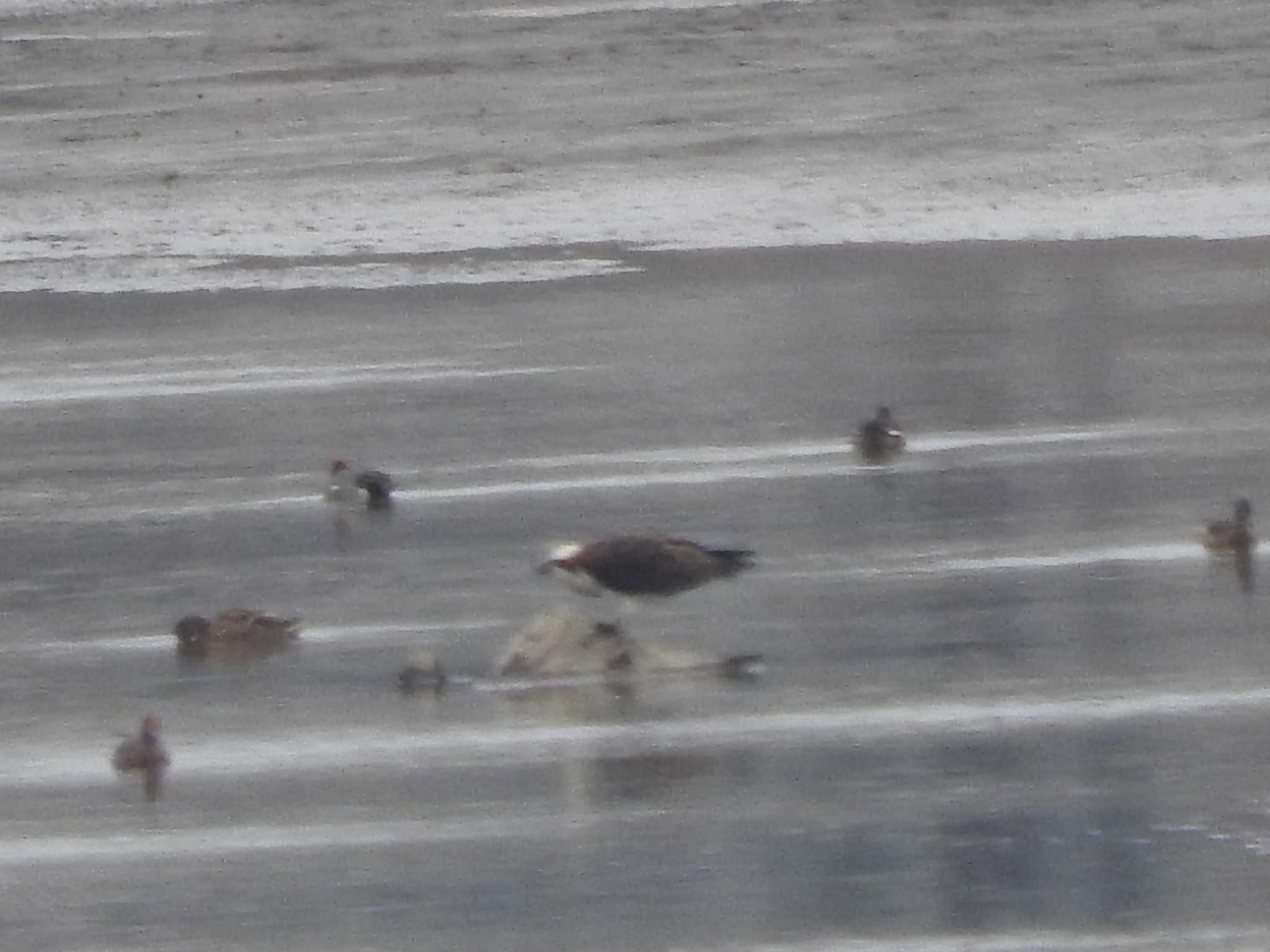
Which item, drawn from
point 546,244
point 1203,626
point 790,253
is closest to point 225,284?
point 546,244

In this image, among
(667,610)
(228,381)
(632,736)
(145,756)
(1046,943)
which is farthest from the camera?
(228,381)

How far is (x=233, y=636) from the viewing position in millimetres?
10133

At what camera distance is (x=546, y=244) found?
64.1 feet

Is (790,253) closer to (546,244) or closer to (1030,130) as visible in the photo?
(546,244)

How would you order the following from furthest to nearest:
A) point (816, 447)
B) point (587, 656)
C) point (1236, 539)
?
point (816, 447) → point (1236, 539) → point (587, 656)

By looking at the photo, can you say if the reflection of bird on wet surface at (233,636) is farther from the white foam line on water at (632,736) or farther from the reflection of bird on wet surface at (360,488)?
the reflection of bird on wet surface at (360,488)

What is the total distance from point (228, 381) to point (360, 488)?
3.43m

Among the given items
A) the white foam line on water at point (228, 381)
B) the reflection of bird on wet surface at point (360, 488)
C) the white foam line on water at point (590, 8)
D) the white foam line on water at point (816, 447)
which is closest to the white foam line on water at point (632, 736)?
the reflection of bird on wet surface at point (360, 488)

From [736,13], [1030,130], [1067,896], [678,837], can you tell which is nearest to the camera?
[1067,896]

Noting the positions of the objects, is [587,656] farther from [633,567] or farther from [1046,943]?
[1046,943]

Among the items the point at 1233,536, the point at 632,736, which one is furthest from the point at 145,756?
the point at 1233,536

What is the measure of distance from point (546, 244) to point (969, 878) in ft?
40.7

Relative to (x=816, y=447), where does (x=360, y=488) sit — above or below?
below

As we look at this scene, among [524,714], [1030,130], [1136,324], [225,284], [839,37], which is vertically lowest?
[524,714]
